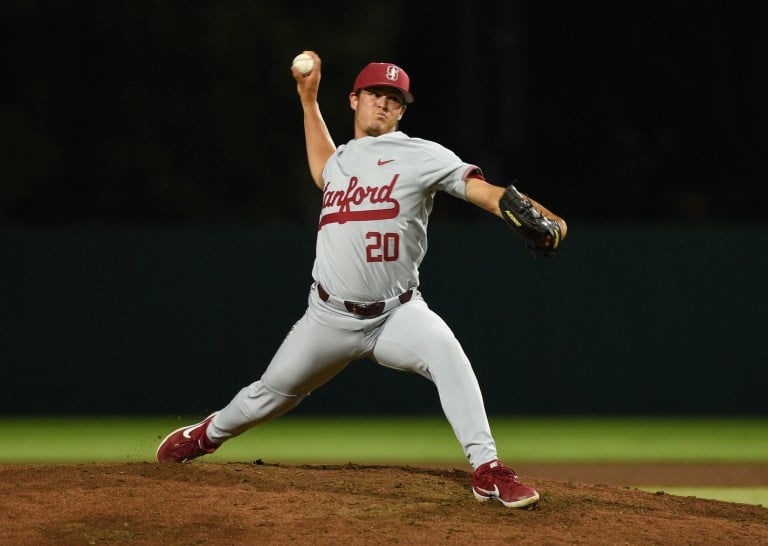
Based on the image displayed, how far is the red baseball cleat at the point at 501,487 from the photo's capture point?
15.6 ft

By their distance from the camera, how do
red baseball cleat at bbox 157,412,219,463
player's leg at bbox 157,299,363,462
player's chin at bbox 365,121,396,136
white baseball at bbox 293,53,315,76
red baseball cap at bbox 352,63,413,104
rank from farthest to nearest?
white baseball at bbox 293,53,315,76
red baseball cleat at bbox 157,412,219,463
player's chin at bbox 365,121,396,136
red baseball cap at bbox 352,63,413,104
player's leg at bbox 157,299,363,462

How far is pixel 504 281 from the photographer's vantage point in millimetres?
10117

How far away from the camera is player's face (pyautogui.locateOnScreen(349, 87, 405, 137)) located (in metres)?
5.24

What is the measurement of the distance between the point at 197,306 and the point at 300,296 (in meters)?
0.85

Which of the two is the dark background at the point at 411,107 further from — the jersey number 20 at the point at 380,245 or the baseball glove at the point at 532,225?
the baseball glove at the point at 532,225

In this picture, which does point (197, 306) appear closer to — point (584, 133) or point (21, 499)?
point (21, 499)

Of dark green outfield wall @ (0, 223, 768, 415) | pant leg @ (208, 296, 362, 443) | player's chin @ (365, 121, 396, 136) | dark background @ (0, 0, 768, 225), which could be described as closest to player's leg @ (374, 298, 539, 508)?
pant leg @ (208, 296, 362, 443)

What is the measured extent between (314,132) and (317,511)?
73.1 inches

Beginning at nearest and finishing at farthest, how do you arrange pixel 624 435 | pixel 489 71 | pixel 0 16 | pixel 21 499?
1. pixel 21 499
2. pixel 624 435
3. pixel 489 71
4. pixel 0 16

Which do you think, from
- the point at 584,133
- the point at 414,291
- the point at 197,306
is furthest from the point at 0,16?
the point at 414,291

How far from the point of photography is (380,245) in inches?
195

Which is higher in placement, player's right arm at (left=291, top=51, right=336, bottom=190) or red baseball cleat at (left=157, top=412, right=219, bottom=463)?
player's right arm at (left=291, top=51, right=336, bottom=190)

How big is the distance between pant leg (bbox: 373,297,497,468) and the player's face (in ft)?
2.76

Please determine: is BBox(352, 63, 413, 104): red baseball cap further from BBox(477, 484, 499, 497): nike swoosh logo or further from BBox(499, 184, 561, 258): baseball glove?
BBox(477, 484, 499, 497): nike swoosh logo
